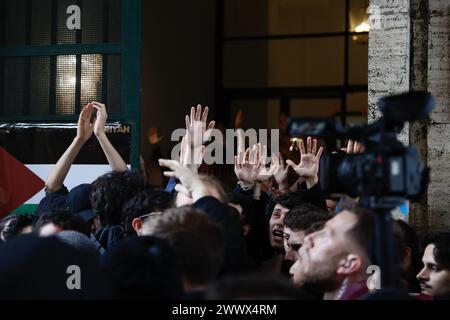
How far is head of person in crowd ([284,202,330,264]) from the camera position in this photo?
4.83 m

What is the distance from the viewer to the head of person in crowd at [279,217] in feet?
18.0

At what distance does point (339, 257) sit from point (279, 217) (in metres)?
1.82

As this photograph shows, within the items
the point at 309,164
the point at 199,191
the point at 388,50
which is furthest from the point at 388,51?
the point at 199,191

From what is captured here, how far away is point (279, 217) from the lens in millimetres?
5535

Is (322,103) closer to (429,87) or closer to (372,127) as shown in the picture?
(429,87)

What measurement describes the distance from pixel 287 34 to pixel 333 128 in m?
8.94

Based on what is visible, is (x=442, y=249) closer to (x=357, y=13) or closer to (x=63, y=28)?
(x=63, y=28)

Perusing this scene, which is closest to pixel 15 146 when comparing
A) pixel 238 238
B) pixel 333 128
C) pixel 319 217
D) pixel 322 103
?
pixel 319 217

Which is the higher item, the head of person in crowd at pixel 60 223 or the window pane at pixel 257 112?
the window pane at pixel 257 112

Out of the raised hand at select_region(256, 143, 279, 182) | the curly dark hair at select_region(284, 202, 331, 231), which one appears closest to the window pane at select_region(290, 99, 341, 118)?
the raised hand at select_region(256, 143, 279, 182)

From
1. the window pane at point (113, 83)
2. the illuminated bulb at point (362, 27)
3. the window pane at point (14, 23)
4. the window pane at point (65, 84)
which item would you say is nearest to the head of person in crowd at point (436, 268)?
the window pane at point (113, 83)

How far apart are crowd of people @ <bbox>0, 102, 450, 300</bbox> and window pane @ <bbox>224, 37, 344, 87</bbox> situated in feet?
17.2

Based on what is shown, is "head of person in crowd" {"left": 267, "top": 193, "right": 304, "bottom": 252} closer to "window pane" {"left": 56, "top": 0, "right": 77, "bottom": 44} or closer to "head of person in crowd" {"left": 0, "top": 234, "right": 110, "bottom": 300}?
"window pane" {"left": 56, "top": 0, "right": 77, "bottom": 44}

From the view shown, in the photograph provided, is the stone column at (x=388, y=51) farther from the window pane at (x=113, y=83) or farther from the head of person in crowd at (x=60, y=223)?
the head of person in crowd at (x=60, y=223)
